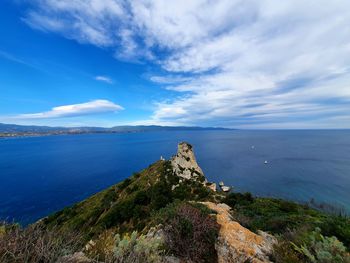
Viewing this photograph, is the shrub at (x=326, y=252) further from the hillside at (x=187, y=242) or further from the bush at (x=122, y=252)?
the bush at (x=122, y=252)

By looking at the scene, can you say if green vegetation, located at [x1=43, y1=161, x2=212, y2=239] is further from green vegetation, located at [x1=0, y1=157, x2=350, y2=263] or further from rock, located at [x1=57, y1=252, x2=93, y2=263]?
rock, located at [x1=57, y1=252, x2=93, y2=263]

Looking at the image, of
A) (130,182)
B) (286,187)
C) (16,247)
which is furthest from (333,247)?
(286,187)

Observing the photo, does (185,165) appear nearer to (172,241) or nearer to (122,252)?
(172,241)

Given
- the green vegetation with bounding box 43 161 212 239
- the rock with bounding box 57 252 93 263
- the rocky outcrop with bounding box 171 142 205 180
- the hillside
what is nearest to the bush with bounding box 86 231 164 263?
the hillside

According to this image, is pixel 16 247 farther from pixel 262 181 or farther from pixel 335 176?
pixel 335 176

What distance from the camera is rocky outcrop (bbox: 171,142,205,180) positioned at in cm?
3250

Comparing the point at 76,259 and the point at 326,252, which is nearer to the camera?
the point at 76,259

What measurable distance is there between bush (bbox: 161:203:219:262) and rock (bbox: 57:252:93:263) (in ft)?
10.3

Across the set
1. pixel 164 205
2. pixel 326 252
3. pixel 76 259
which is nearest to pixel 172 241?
pixel 76 259

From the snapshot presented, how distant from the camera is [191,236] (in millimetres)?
6645

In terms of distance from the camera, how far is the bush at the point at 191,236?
6312 millimetres

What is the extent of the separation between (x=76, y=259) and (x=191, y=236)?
408 cm

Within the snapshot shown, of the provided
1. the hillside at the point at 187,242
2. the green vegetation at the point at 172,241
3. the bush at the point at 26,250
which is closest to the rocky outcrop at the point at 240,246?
the hillside at the point at 187,242

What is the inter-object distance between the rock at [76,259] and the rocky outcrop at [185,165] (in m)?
28.2
